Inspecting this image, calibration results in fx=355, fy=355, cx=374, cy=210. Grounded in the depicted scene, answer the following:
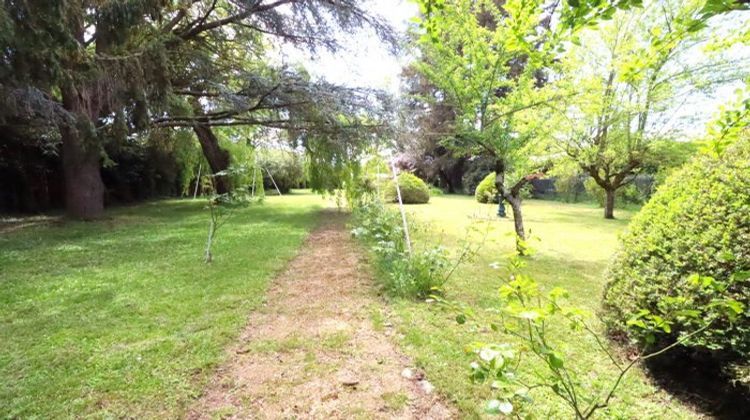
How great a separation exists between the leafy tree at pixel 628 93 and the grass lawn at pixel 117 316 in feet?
29.1

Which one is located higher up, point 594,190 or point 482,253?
point 594,190

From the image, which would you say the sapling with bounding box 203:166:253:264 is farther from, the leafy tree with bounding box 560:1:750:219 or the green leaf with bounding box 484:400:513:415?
the leafy tree with bounding box 560:1:750:219

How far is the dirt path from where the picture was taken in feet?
6.67

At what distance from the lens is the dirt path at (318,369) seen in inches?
80.0

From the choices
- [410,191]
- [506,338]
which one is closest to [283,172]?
[410,191]

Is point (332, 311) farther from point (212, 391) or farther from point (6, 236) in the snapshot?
point (6, 236)

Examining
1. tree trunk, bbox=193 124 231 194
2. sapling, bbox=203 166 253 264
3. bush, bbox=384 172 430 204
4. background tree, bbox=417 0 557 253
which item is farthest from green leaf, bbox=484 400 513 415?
bush, bbox=384 172 430 204

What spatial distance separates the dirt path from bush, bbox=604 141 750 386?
1.38 meters

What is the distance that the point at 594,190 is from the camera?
16.3 metres

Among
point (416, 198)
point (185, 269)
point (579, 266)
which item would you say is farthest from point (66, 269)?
point (416, 198)

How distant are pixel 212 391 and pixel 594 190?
18.1m

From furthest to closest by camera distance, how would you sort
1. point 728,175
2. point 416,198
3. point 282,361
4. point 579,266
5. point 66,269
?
point 416,198 < point 579,266 < point 66,269 < point 282,361 < point 728,175

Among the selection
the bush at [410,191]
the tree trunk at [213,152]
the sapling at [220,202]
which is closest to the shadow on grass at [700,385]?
the sapling at [220,202]

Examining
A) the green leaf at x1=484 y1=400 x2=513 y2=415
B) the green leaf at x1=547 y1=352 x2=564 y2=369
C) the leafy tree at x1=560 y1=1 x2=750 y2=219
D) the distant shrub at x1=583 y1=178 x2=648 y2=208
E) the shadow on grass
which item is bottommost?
the shadow on grass
